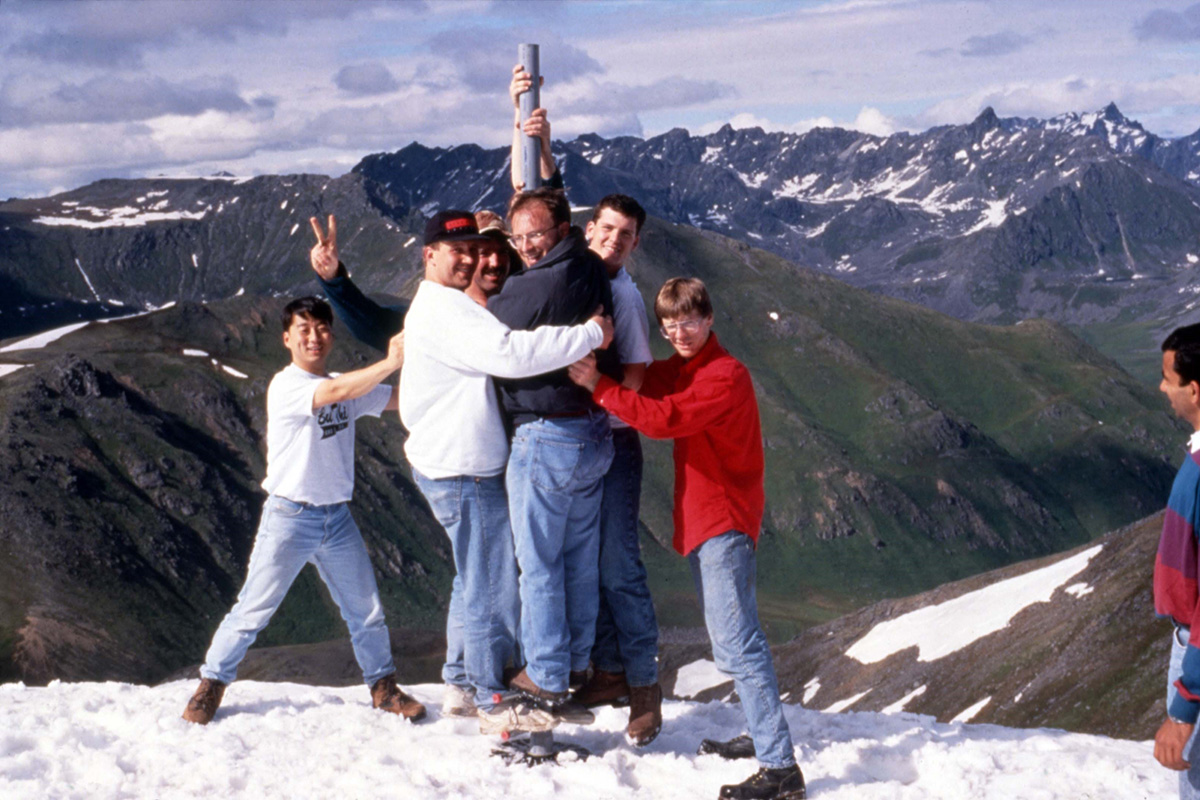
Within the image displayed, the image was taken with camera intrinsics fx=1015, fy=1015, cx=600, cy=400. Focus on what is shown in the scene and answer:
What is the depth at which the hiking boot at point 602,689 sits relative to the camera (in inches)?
453

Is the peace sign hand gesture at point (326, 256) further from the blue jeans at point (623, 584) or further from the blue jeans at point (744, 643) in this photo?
the blue jeans at point (744, 643)

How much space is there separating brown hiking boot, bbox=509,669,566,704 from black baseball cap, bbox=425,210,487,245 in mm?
4737

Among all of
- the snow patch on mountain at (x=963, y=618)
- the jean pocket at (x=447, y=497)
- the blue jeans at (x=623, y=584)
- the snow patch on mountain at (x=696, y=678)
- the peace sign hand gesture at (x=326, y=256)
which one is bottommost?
the snow patch on mountain at (x=696, y=678)

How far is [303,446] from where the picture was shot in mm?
12234

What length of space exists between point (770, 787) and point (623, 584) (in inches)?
101

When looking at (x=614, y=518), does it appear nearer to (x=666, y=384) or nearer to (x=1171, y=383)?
(x=666, y=384)

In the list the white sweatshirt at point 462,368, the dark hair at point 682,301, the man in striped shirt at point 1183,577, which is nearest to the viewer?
the man in striped shirt at point 1183,577

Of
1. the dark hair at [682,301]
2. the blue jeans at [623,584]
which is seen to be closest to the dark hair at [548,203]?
the dark hair at [682,301]

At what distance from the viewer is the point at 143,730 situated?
1181 centimetres

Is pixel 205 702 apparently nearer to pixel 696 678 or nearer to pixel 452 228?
pixel 452 228

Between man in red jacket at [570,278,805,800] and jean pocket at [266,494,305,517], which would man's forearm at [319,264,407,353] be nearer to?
Result: jean pocket at [266,494,305,517]

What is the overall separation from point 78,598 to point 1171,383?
397 feet

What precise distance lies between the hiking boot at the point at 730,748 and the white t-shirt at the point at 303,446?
5.16m

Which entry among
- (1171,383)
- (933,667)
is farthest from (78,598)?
(1171,383)
